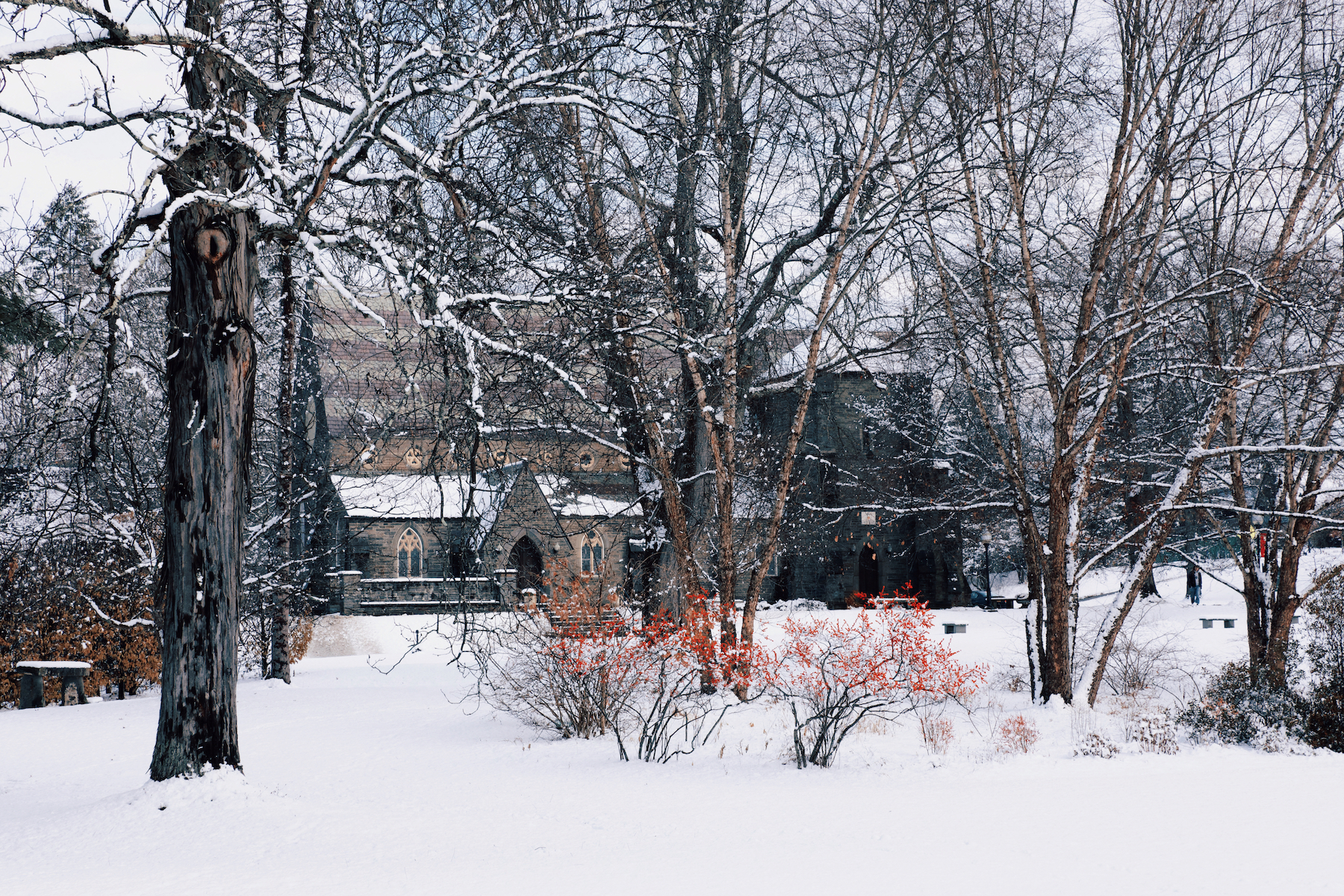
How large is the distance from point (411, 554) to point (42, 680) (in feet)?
57.7

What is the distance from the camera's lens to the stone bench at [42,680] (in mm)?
16594

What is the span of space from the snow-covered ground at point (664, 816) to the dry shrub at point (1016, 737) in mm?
167

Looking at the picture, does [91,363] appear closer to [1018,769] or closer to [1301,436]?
[1018,769]

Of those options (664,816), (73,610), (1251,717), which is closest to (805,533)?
(1251,717)

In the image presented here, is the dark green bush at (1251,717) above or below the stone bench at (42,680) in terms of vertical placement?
below

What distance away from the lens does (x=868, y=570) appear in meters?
38.8

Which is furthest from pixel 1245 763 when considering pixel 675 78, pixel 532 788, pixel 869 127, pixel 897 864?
pixel 675 78

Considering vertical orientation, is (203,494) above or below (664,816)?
above

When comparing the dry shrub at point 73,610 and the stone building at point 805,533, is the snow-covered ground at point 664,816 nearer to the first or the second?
the dry shrub at point 73,610

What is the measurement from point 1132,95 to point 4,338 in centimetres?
1415

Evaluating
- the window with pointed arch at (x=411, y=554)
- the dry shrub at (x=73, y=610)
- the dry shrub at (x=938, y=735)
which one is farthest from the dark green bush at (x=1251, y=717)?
the window with pointed arch at (x=411, y=554)

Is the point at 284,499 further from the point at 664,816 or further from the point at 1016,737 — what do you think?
the point at 1016,737

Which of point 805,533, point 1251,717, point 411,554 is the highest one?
point 805,533

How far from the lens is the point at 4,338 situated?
10.8m
